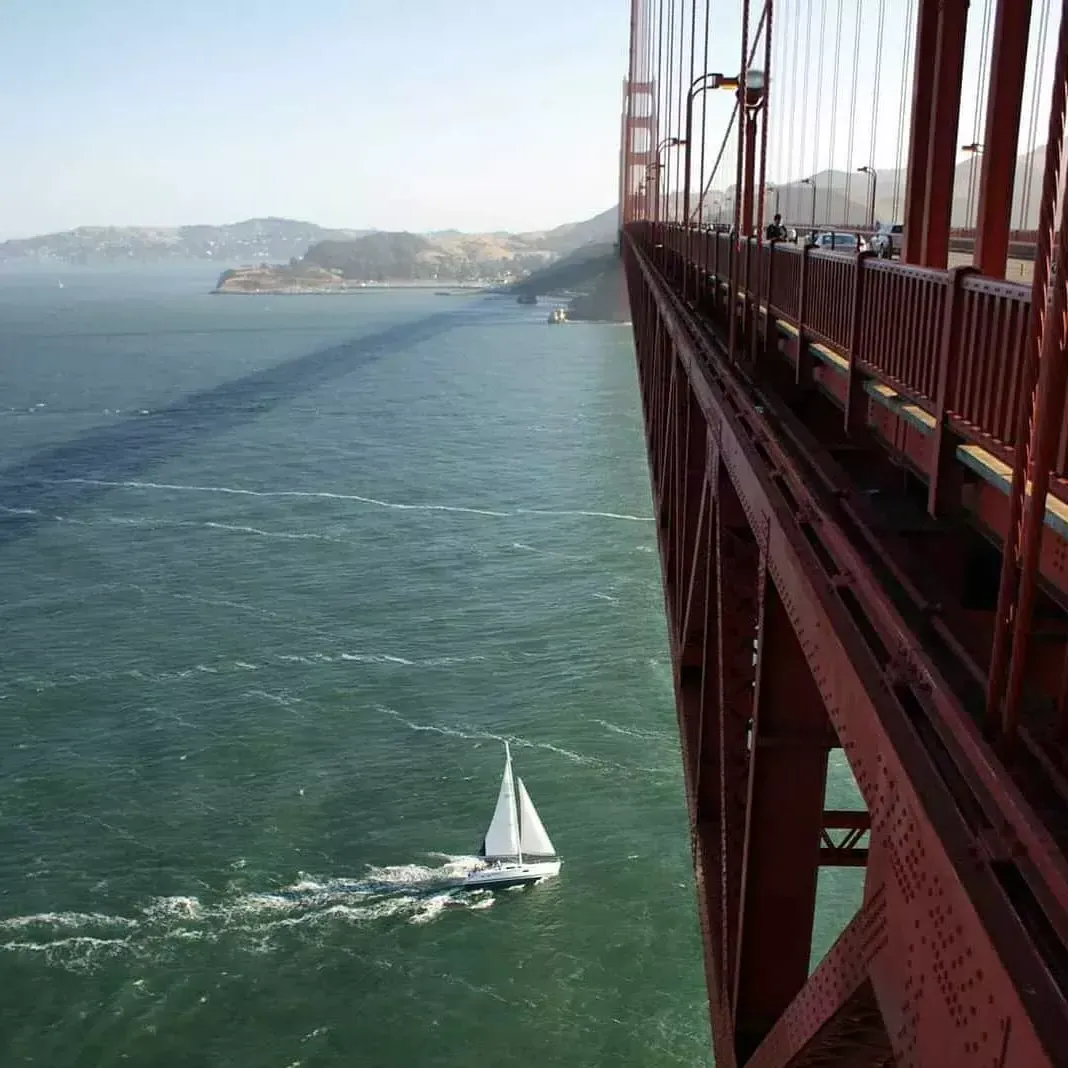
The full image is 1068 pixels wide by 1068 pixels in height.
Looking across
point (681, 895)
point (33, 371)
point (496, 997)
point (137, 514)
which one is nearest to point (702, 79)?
point (681, 895)

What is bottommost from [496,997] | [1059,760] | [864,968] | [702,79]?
[496,997]

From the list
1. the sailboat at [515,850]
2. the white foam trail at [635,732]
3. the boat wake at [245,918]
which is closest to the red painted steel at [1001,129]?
the sailboat at [515,850]

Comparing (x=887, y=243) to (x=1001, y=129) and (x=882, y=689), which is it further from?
(x=882, y=689)

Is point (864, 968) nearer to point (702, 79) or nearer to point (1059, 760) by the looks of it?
point (1059, 760)

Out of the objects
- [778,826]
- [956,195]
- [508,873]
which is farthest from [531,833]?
[956,195]

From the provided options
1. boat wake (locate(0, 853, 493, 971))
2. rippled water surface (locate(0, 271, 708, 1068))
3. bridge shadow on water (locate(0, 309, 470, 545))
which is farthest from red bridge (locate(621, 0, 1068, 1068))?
bridge shadow on water (locate(0, 309, 470, 545))
